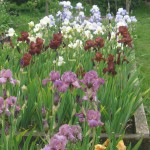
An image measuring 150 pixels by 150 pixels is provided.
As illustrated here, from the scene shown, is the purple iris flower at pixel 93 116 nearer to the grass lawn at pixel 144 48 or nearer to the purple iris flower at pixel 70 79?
the purple iris flower at pixel 70 79

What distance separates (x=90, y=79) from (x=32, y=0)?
12.1 metres

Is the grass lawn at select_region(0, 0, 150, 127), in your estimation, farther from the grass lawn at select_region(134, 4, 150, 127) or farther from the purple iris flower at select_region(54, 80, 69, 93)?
the purple iris flower at select_region(54, 80, 69, 93)

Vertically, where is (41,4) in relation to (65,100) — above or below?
below

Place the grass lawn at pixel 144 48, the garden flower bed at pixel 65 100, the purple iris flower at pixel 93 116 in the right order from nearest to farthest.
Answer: the purple iris flower at pixel 93 116
the garden flower bed at pixel 65 100
the grass lawn at pixel 144 48

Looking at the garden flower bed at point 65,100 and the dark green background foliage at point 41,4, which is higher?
the garden flower bed at point 65,100

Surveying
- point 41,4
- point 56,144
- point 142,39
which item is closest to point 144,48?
point 142,39

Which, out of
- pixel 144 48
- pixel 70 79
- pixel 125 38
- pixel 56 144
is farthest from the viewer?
pixel 144 48

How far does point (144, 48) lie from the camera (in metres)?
8.63

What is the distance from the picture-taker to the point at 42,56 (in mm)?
4648

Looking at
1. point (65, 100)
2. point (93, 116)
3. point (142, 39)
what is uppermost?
point (93, 116)

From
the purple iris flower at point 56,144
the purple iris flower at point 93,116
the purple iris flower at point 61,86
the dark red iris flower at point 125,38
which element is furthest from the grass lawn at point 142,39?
the purple iris flower at point 56,144

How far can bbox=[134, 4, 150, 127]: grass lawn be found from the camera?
219 inches

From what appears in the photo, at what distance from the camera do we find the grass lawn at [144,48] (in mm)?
5559

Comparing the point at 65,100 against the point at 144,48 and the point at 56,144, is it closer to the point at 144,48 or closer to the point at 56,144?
the point at 56,144
